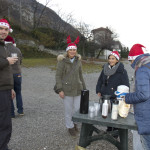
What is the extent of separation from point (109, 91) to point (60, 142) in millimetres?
1415

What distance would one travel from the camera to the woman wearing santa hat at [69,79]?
315cm

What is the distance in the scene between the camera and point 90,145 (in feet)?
9.52

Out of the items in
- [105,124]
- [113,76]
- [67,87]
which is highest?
[113,76]

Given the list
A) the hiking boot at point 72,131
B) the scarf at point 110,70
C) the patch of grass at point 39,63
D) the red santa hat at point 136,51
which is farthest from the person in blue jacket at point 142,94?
the patch of grass at point 39,63

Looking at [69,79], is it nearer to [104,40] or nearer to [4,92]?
[4,92]

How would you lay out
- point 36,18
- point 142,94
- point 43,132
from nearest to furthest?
point 142,94 < point 43,132 < point 36,18

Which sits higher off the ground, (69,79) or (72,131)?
(69,79)

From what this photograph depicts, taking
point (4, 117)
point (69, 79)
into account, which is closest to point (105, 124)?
point (69, 79)

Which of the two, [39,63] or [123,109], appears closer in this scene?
[123,109]

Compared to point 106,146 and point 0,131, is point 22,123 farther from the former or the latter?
point 106,146

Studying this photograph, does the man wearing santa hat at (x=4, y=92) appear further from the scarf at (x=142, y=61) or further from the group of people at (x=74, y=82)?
the scarf at (x=142, y=61)

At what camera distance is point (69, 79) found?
10.4 feet

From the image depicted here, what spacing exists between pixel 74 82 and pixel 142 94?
169 centimetres

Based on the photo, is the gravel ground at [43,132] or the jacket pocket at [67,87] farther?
the jacket pocket at [67,87]
